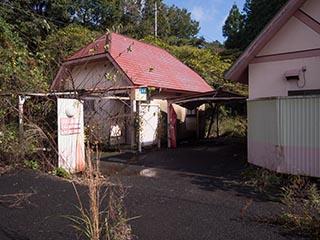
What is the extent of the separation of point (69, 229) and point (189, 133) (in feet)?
41.9

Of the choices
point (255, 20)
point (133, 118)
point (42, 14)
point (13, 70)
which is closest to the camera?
point (13, 70)

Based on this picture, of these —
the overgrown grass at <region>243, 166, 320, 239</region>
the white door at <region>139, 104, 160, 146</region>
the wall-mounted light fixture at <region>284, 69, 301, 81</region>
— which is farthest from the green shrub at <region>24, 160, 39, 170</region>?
the wall-mounted light fixture at <region>284, 69, 301, 81</region>

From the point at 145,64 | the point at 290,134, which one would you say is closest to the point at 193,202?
the point at 290,134

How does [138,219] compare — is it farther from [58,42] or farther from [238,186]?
[58,42]

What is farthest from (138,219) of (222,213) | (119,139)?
(119,139)

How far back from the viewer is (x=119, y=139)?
1289 cm

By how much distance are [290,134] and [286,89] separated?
2019 millimetres

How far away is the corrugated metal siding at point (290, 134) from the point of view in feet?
19.8

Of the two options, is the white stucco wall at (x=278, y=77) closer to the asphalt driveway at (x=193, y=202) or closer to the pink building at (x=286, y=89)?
the pink building at (x=286, y=89)

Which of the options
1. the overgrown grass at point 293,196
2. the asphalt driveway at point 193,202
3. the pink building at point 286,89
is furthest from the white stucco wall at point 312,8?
the asphalt driveway at point 193,202

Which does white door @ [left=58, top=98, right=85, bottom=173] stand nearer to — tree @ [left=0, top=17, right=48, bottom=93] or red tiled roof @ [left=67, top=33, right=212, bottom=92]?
tree @ [left=0, top=17, right=48, bottom=93]

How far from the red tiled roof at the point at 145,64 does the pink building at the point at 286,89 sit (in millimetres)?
4403

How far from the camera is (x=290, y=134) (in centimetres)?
635

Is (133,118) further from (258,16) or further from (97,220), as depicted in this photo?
(258,16)
